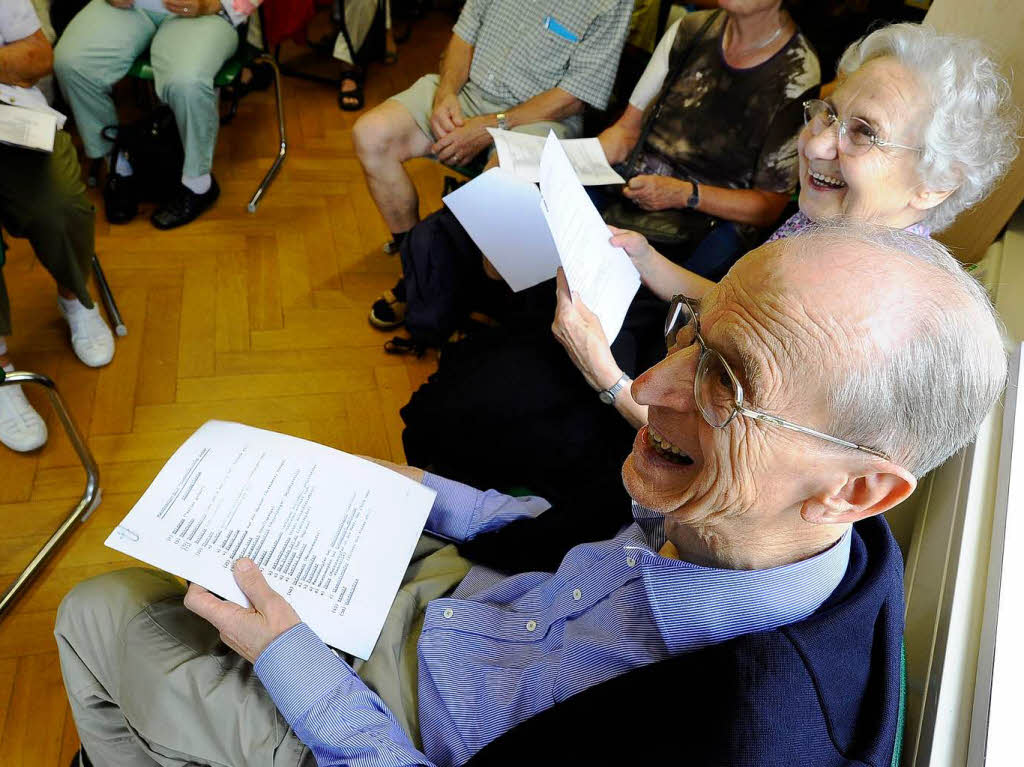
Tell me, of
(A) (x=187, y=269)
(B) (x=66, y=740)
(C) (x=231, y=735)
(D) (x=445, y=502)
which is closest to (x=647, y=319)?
(D) (x=445, y=502)

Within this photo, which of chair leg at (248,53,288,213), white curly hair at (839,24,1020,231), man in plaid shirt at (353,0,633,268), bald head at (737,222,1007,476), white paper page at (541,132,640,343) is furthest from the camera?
chair leg at (248,53,288,213)

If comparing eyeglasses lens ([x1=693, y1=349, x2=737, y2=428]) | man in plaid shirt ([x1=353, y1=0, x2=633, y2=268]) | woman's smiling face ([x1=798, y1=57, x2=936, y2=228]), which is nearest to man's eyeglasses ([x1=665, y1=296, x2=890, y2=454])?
eyeglasses lens ([x1=693, y1=349, x2=737, y2=428])

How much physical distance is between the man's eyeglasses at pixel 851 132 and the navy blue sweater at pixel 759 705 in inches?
32.3

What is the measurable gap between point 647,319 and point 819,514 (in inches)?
37.2

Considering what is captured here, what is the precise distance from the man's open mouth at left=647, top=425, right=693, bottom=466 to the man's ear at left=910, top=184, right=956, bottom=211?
30.7 inches

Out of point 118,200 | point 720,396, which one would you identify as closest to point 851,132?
point 720,396

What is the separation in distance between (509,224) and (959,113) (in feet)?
3.12

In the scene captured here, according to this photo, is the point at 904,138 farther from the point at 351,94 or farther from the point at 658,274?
the point at 351,94

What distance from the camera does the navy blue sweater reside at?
2.43 ft

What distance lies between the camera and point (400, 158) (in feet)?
8.32

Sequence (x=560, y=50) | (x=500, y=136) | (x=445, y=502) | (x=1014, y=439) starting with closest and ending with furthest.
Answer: (x=1014, y=439)
(x=445, y=502)
(x=500, y=136)
(x=560, y=50)

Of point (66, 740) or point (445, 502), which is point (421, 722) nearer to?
point (445, 502)

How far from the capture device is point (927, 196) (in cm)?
136

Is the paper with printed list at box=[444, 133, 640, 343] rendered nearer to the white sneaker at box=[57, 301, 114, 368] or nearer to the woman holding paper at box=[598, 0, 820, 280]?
the woman holding paper at box=[598, 0, 820, 280]
